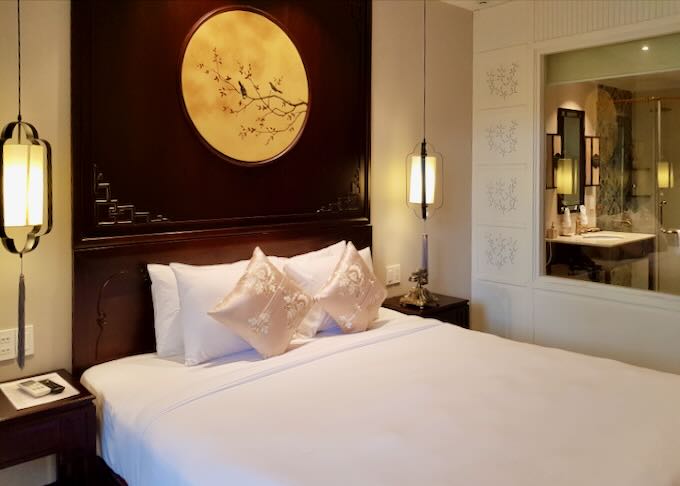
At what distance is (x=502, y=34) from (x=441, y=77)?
1.80ft

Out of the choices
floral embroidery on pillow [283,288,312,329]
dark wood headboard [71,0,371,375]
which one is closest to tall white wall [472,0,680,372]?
dark wood headboard [71,0,371,375]

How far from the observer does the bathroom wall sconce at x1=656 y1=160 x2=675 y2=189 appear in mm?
3395

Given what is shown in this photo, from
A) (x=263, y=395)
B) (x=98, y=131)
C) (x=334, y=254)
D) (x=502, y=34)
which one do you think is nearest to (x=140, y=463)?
(x=263, y=395)

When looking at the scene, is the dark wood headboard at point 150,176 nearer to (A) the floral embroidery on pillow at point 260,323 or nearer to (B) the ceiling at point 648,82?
(A) the floral embroidery on pillow at point 260,323

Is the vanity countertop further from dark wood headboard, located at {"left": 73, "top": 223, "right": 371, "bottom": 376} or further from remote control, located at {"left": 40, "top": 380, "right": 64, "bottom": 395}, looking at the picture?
remote control, located at {"left": 40, "top": 380, "right": 64, "bottom": 395}

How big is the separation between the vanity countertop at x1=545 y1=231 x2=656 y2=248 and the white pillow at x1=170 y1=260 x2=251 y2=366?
2476 millimetres

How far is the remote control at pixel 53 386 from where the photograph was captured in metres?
2.04

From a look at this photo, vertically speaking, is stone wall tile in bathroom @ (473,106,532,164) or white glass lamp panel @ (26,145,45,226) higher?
stone wall tile in bathroom @ (473,106,532,164)

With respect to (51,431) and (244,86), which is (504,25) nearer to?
(244,86)

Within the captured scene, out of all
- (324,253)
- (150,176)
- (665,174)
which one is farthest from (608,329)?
(150,176)

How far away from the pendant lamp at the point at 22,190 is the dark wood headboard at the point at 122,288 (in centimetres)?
22

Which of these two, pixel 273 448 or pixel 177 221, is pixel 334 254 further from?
pixel 273 448

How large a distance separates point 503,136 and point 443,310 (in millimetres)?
1421

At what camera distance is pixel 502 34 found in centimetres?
401
